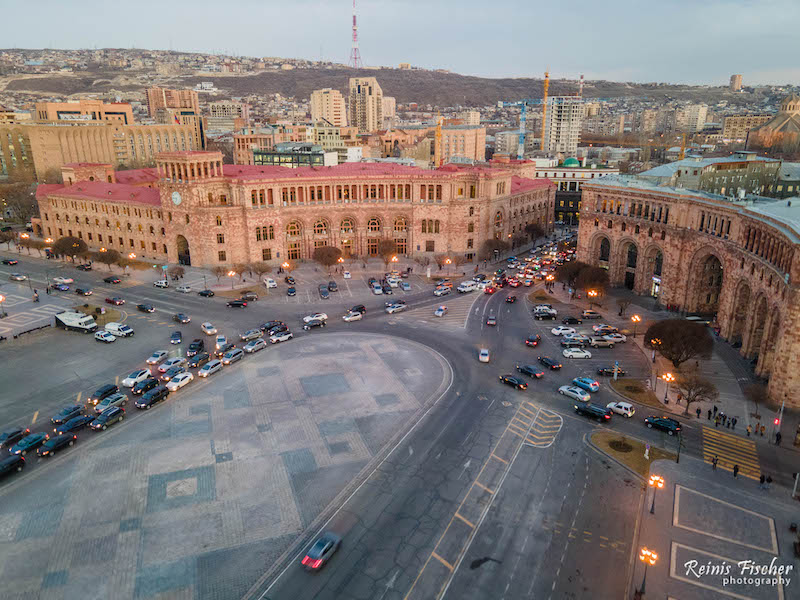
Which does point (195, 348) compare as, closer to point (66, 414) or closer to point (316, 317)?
point (316, 317)

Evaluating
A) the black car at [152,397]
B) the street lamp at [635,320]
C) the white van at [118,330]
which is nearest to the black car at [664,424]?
the street lamp at [635,320]

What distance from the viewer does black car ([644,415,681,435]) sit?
48.9 m

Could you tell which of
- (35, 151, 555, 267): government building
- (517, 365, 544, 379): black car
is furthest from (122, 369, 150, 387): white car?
(35, 151, 555, 267): government building

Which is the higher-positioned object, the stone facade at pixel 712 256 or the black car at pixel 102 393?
the stone facade at pixel 712 256

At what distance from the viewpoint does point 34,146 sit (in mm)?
172375

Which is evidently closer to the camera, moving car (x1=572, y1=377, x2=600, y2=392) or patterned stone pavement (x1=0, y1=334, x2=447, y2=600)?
patterned stone pavement (x1=0, y1=334, x2=447, y2=600)

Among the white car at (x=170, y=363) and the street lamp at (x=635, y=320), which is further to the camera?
the street lamp at (x=635, y=320)

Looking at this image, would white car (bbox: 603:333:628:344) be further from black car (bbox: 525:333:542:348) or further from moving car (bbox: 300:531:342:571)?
moving car (bbox: 300:531:342:571)

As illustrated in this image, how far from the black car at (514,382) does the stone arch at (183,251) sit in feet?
231

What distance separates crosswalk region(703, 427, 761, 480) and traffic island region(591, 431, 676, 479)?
359cm

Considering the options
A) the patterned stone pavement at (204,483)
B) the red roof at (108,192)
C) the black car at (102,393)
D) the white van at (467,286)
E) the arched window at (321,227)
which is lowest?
the white van at (467,286)

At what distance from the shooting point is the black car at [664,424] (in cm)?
4888

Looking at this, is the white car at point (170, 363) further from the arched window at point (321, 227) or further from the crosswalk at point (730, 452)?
the crosswalk at point (730, 452)

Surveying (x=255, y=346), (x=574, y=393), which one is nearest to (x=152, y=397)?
(x=255, y=346)
